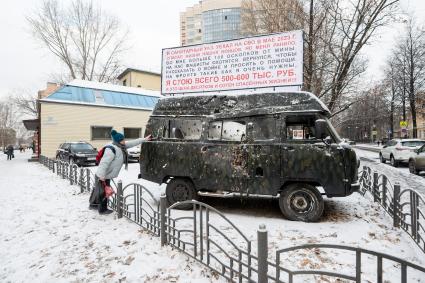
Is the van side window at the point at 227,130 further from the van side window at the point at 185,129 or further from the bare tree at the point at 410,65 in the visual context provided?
the bare tree at the point at 410,65

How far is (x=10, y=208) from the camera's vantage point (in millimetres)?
7332

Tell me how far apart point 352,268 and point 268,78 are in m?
4.61

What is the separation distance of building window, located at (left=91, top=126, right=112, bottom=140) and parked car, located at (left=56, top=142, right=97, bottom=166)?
4.85 meters

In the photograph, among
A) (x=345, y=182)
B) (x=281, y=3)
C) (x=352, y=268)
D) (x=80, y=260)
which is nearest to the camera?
(x=352, y=268)

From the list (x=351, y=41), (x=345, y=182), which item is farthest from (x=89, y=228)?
(x=351, y=41)

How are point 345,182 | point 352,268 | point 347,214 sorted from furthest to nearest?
point 347,214
point 345,182
point 352,268

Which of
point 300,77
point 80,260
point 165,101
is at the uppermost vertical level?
point 300,77

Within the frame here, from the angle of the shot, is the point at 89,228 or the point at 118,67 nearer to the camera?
the point at 89,228

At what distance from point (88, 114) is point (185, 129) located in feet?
64.3

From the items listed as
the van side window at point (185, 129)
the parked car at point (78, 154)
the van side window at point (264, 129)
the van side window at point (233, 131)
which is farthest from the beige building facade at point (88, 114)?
the van side window at point (264, 129)

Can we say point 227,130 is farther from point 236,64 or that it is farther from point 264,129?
point 236,64

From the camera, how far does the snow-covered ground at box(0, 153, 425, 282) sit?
380 centimetres

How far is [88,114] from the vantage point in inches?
920

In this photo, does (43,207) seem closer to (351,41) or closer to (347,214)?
(347,214)
